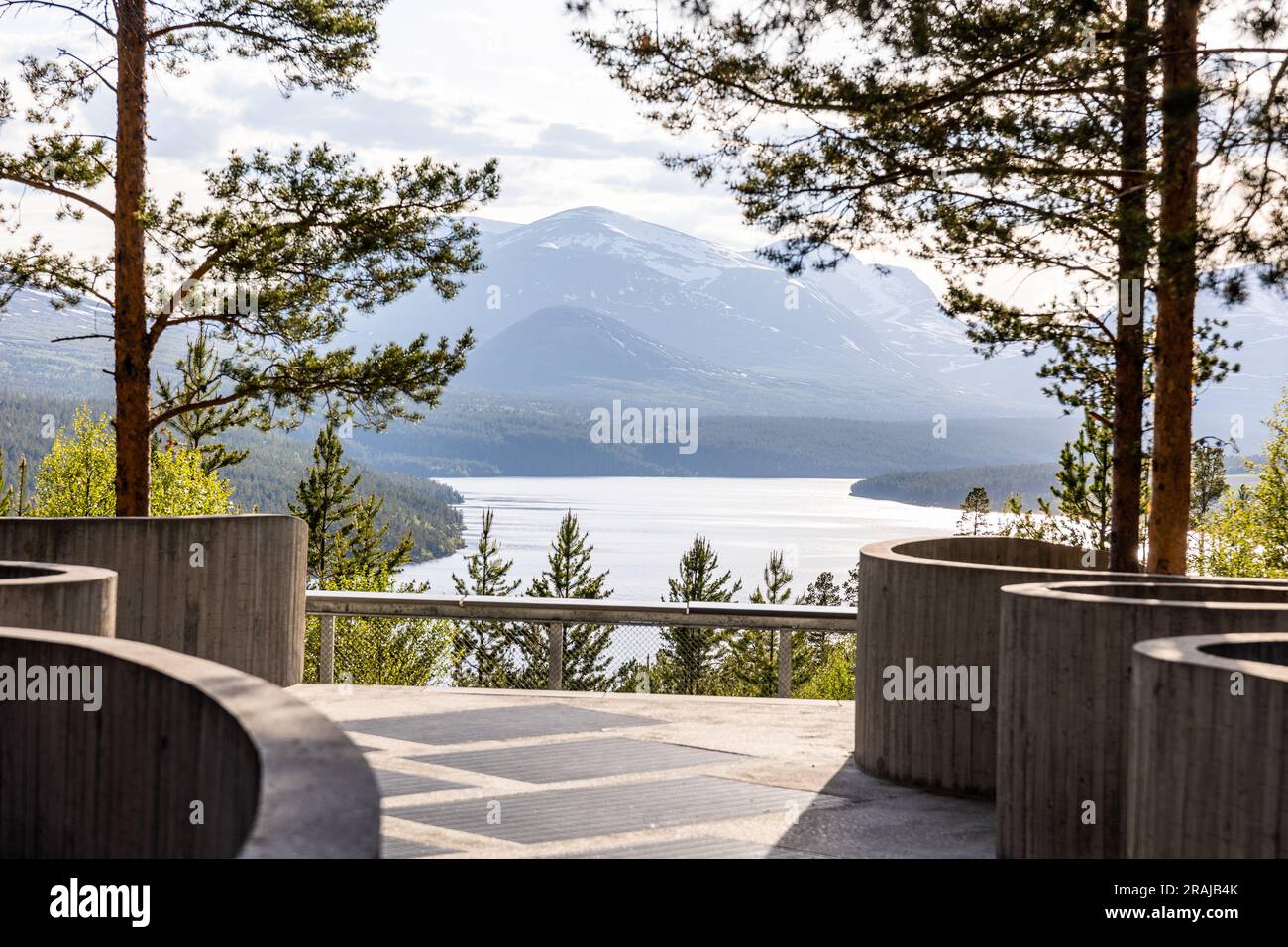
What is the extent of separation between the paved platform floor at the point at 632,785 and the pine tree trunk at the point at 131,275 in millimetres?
3257

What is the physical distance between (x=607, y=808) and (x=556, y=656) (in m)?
4.47

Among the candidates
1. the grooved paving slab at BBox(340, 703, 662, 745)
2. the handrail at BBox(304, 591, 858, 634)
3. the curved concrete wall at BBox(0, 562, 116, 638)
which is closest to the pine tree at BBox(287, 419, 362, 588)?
the handrail at BBox(304, 591, 858, 634)

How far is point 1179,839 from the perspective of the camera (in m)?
3.64

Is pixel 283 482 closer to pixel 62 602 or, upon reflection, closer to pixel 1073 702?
pixel 62 602

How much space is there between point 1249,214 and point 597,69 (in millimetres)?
4819

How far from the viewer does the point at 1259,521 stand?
121 ft

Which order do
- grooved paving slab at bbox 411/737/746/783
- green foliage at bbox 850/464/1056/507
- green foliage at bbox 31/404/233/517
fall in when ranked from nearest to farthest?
grooved paving slab at bbox 411/737/746/783 → green foliage at bbox 31/404/233/517 → green foliage at bbox 850/464/1056/507

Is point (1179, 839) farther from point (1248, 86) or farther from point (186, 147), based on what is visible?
point (186, 147)

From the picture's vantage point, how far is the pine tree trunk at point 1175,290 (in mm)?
7832

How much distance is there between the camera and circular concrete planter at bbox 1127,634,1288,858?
10.8ft

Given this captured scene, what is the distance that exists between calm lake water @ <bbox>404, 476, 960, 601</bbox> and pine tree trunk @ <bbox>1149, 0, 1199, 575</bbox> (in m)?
72.6

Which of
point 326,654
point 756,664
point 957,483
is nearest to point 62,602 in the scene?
point 326,654

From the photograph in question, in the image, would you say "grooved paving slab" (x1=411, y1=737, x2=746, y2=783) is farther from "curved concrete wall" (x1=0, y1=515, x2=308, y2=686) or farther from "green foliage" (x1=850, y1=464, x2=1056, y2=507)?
"green foliage" (x1=850, y1=464, x2=1056, y2=507)

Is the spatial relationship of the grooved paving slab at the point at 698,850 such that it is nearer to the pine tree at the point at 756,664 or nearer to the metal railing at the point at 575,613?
the metal railing at the point at 575,613
